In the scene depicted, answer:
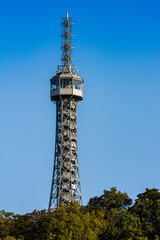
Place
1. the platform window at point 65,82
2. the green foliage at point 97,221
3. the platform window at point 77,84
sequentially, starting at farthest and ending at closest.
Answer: the platform window at point 77,84
the platform window at point 65,82
the green foliage at point 97,221

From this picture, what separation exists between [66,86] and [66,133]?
11.5 metres

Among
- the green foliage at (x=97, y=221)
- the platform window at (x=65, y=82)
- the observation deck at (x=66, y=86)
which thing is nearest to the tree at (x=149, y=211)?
the green foliage at (x=97, y=221)

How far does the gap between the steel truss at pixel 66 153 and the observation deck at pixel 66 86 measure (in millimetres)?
1484

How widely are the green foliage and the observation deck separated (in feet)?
124

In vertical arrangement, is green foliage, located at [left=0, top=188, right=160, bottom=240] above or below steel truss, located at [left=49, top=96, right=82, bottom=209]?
below

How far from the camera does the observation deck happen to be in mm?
137750

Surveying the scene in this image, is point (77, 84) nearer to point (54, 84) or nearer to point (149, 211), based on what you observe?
point (54, 84)

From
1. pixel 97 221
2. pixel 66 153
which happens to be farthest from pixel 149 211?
pixel 66 153

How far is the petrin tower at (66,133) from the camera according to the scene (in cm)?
13325

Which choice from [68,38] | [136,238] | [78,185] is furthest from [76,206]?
[68,38]

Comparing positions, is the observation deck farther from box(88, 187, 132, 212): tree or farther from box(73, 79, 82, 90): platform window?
box(88, 187, 132, 212): tree

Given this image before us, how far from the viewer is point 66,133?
137375mm

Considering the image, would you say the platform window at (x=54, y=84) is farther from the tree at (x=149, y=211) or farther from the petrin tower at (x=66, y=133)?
the tree at (x=149, y=211)

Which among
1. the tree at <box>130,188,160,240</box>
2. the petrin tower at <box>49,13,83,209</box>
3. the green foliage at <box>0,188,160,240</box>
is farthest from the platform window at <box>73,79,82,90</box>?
the tree at <box>130,188,160,240</box>
